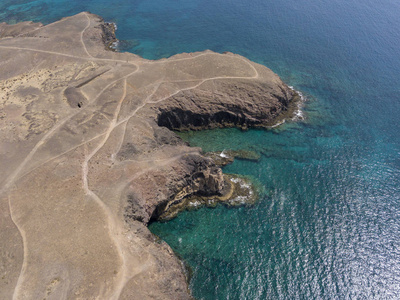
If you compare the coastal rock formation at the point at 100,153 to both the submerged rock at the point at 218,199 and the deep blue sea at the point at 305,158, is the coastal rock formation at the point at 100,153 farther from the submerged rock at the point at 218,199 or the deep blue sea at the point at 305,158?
the deep blue sea at the point at 305,158

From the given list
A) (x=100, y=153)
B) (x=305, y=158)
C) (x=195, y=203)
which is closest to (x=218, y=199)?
(x=195, y=203)

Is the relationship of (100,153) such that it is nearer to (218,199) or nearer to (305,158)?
(218,199)

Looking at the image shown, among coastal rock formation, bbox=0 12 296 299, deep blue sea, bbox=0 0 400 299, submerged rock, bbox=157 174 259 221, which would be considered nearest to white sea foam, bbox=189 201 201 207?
submerged rock, bbox=157 174 259 221

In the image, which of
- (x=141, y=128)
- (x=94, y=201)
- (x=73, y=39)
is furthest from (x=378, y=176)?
(x=73, y=39)

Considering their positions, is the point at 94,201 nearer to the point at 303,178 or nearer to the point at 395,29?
the point at 303,178

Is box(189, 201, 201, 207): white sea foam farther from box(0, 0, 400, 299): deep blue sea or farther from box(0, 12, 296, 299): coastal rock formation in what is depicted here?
box(0, 12, 296, 299): coastal rock formation

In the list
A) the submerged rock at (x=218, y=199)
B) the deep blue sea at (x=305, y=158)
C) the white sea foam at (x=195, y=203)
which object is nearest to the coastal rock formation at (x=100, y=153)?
the submerged rock at (x=218, y=199)

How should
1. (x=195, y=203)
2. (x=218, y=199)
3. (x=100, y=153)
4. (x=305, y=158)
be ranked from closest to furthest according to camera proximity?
1. (x=100, y=153)
2. (x=195, y=203)
3. (x=218, y=199)
4. (x=305, y=158)
